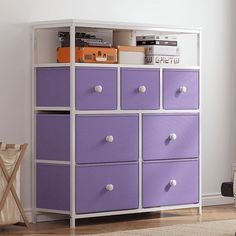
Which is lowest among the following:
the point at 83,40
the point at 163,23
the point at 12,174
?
the point at 12,174

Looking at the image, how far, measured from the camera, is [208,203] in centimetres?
626

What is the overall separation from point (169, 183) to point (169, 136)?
343 mm

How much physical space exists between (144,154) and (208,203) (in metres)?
1.08

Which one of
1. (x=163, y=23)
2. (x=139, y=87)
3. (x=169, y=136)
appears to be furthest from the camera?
(x=163, y=23)

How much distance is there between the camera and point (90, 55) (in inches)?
205

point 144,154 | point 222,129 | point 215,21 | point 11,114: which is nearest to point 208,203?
point 222,129

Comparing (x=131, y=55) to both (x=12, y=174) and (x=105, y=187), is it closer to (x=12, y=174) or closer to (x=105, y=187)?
(x=105, y=187)

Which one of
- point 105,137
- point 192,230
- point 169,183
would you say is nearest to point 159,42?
point 105,137

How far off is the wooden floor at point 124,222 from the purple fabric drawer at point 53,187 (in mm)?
151

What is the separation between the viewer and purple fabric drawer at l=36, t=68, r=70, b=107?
5129 mm

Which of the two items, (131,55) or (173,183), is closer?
(131,55)

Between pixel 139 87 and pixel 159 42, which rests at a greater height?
pixel 159 42

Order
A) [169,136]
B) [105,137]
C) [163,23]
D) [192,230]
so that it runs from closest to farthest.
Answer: [192,230], [105,137], [169,136], [163,23]

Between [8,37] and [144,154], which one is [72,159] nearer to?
[144,154]
